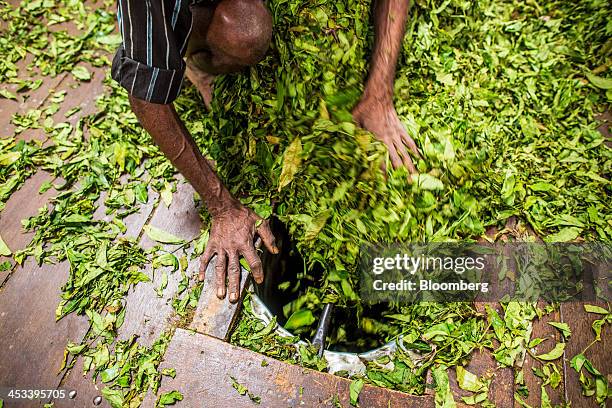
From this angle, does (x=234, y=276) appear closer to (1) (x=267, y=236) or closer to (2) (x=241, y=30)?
(1) (x=267, y=236)

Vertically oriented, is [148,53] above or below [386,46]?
above

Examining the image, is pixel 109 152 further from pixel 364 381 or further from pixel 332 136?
pixel 364 381

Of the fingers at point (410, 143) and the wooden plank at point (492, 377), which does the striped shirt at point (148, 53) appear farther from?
the wooden plank at point (492, 377)

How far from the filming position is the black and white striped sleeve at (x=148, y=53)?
3.90 feet

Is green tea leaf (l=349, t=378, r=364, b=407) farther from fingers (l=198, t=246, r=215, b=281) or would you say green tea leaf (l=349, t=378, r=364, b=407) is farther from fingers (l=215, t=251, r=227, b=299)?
fingers (l=198, t=246, r=215, b=281)

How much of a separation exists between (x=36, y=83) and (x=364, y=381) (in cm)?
218

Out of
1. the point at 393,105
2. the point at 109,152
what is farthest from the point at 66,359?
the point at 393,105

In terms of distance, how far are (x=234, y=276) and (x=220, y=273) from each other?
5 centimetres

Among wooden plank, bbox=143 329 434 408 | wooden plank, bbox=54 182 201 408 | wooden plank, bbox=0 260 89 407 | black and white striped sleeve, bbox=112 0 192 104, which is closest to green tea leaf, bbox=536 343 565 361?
wooden plank, bbox=143 329 434 408

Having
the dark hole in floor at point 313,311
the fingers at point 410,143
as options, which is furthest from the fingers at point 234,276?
the fingers at point 410,143

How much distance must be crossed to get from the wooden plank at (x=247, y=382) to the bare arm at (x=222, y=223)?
20cm

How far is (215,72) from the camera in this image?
5.98ft
